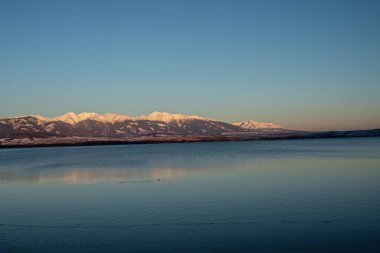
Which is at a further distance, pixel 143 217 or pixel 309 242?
pixel 143 217

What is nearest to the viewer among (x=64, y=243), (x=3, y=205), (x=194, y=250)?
(x=194, y=250)

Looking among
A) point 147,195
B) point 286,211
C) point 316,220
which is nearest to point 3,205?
point 147,195

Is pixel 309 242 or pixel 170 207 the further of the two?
pixel 170 207

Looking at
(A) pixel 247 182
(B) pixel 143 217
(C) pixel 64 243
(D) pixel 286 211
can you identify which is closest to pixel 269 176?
(A) pixel 247 182

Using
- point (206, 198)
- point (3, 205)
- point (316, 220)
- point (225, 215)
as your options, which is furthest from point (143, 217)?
point (3, 205)

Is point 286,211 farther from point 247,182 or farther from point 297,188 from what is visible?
point 247,182

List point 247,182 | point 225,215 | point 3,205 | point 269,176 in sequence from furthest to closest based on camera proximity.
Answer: point 269,176 < point 247,182 < point 3,205 < point 225,215

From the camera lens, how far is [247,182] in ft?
116

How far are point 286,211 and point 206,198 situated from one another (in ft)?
22.0

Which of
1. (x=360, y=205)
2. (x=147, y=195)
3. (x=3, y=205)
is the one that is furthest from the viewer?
(x=147, y=195)

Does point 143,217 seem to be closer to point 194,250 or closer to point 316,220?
point 194,250

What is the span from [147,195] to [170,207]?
529 centimetres

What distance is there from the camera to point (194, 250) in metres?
15.4

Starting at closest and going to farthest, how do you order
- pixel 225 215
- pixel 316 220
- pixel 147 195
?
pixel 316 220
pixel 225 215
pixel 147 195
